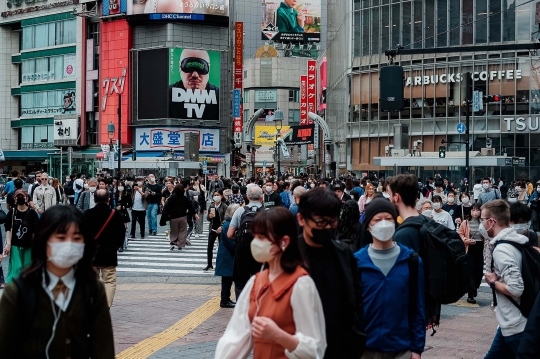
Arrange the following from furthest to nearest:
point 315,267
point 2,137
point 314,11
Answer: point 314,11 → point 2,137 → point 315,267

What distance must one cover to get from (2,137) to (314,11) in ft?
163

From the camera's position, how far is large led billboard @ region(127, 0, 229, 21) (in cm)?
7144

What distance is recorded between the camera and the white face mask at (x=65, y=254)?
3.80 meters

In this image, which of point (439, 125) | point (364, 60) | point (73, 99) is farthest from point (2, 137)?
point (439, 125)

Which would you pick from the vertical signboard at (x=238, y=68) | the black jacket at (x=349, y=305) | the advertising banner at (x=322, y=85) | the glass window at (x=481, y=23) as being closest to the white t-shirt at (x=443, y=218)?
the black jacket at (x=349, y=305)

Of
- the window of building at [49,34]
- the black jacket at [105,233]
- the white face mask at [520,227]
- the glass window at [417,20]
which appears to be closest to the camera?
the white face mask at [520,227]

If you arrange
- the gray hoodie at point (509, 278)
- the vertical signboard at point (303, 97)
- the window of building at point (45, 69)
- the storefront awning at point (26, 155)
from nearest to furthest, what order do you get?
the gray hoodie at point (509, 278), the window of building at point (45, 69), the storefront awning at point (26, 155), the vertical signboard at point (303, 97)

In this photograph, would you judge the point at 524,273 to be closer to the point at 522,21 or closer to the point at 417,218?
the point at 417,218

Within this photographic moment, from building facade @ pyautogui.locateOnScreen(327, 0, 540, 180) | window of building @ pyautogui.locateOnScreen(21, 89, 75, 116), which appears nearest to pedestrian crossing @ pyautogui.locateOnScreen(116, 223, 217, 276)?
building facade @ pyautogui.locateOnScreen(327, 0, 540, 180)

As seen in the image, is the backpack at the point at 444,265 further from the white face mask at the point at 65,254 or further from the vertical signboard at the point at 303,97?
the vertical signboard at the point at 303,97

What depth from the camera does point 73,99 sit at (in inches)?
3073

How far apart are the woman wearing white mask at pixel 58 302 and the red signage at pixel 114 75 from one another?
231ft

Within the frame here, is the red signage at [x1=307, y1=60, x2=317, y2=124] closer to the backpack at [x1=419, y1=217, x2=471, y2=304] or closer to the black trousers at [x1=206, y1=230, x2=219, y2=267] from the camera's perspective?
the black trousers at [x1=206, y1=230, x2=219, y2=267]

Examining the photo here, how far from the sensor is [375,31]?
58.1 metres
